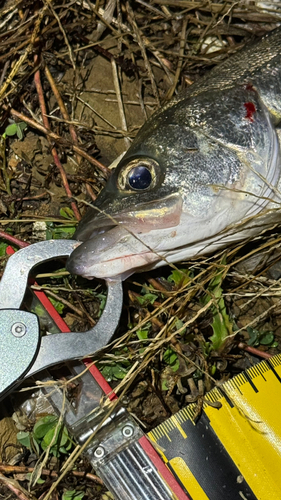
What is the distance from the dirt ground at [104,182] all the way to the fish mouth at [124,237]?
0.34 metres

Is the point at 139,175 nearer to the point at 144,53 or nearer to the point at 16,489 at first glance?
the point at 144,53

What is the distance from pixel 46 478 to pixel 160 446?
23.3 inches

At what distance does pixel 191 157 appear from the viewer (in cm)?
201

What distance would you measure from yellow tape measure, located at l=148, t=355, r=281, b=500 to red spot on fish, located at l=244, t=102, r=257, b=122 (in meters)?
1.17

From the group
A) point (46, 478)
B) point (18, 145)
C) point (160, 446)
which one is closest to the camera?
point (160, 446)

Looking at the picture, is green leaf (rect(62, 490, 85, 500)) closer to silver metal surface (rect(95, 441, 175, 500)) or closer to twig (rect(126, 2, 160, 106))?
silver metal surface (rect(95, 441, 175, 500))

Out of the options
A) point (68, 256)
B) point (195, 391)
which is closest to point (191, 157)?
point (68, 256)

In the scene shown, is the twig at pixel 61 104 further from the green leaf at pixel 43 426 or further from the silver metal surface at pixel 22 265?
the green leaf at pixel 43 426

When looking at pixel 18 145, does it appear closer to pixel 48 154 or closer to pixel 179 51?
pixel 48 154

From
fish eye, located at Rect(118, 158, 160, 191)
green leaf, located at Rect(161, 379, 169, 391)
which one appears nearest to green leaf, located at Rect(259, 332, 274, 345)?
green leaf, located at Rect(161, 379, 169, 391)

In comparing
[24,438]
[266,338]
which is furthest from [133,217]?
[24,438]

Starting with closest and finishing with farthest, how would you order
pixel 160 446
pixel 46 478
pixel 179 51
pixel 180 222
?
pixel 180 222, pixel 160 446, pixel 46 478, pixel 179 51

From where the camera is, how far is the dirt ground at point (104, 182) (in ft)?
7.44

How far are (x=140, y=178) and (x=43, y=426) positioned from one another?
3.94ft
